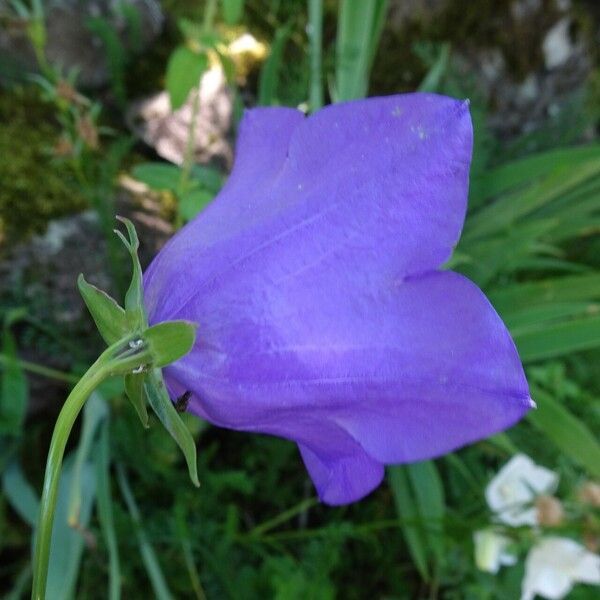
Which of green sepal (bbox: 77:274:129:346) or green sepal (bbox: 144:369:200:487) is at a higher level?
green sepal (bbox: 77:274:129:346)

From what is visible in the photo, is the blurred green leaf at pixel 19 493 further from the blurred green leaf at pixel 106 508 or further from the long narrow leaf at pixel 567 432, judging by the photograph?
the long narrow leaf at pixel 567 432

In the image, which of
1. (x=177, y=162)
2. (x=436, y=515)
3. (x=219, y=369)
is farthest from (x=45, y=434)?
(x=219, y=369)

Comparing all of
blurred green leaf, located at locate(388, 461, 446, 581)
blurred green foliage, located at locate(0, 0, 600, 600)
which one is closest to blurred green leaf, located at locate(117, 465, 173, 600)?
blurred green foliage, located at locate(0, 0, 600, 600)

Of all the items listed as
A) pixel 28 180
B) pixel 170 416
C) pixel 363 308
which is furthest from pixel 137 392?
pixel 28 180

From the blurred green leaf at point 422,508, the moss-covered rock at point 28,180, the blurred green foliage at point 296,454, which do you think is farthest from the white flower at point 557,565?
the moss-covered rock at point 28,180

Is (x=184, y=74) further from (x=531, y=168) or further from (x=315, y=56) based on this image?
(x=531, y=168)

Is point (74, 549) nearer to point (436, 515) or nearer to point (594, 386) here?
point (436, 515)

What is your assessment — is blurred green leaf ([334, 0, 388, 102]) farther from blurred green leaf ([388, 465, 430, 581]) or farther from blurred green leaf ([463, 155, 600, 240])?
blurred green leaf ([388, 465, 430, 581])
